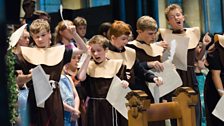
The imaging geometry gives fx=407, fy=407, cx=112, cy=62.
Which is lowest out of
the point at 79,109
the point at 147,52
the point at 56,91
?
the point at 79,109

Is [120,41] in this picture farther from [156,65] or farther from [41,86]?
[41,86]

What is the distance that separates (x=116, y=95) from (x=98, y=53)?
30 centimetres

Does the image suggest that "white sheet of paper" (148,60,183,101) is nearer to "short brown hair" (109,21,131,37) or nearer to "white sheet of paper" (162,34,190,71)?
"white sheet of paper" (162,34,190,71)

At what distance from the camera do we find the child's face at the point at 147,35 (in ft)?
9.41

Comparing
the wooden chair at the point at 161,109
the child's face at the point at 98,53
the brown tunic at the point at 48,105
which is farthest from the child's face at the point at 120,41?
the wooden chair at the point at 161,109

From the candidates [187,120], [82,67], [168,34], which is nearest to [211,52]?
[168,34]

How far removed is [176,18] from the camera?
9.95ft

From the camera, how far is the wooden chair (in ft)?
4.01

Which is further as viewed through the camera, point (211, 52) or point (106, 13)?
point (106, 13)

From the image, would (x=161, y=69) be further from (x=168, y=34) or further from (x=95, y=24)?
(x=95, y=24)

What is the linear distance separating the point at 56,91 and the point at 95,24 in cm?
286

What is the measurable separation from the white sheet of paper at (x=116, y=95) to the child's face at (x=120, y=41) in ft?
1.01

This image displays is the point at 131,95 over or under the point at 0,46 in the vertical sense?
under

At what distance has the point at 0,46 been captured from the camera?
1.27 feet
